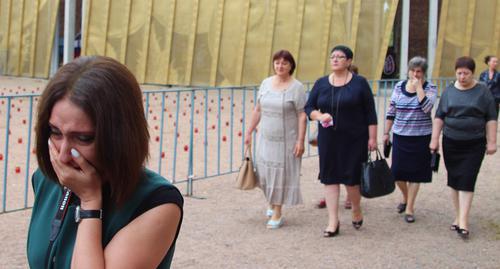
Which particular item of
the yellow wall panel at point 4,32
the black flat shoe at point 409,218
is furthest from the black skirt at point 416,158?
the yellow wall panel at point 4,32

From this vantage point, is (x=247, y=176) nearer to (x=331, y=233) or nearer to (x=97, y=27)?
(x=331, y=233)

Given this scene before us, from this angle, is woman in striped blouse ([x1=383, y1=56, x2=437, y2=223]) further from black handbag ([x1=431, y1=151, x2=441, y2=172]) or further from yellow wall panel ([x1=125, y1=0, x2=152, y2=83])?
yellow wall panel ([x1=125, y1=0, x2=152, y2=83])

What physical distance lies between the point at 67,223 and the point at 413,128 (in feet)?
18.2

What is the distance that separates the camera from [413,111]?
273 inches

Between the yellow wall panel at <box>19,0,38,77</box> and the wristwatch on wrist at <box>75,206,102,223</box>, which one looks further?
the yellow wall panel at <box>19,0,38,77</box>

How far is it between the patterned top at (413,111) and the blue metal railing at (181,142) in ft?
8.11

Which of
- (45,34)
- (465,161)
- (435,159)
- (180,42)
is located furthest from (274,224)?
(45,34)

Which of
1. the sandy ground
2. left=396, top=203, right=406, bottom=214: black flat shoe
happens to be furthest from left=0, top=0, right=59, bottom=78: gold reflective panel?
left=396, top=203, right=406, bottom=214: black flat shoe

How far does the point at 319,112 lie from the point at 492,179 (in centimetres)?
374

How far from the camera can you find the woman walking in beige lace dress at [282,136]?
6719 mm

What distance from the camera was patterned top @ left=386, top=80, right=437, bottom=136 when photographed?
22.6 ft

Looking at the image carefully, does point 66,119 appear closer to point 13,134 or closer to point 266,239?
point 266,239

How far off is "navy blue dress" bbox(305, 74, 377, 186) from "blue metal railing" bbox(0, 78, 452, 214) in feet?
5.40

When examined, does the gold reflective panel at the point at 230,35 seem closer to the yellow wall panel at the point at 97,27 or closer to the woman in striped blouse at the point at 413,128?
the yellow wall panel at the point at 97,27
